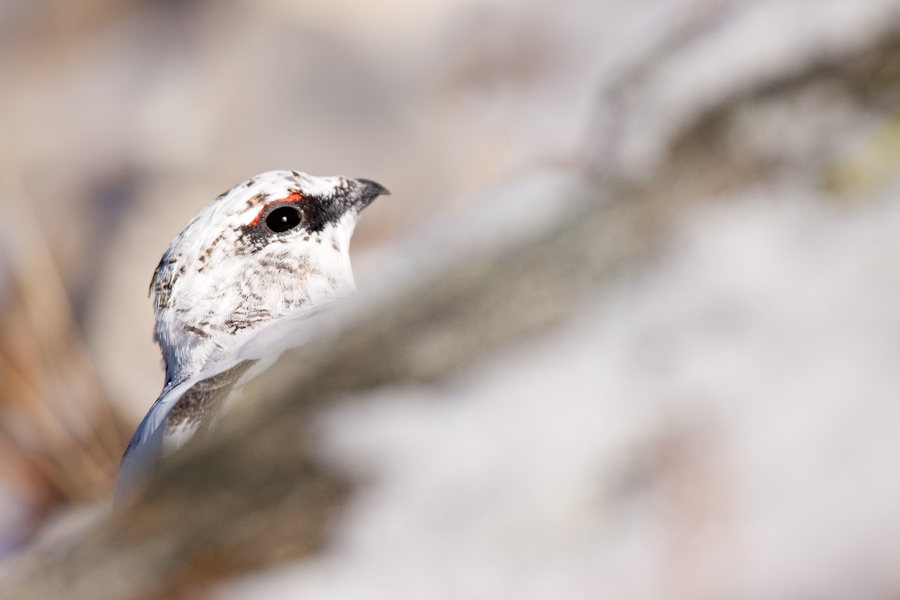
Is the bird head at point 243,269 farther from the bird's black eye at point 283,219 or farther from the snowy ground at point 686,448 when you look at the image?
the snowy ground at point 686,448

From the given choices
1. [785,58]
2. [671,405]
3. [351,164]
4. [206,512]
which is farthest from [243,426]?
[351,164]

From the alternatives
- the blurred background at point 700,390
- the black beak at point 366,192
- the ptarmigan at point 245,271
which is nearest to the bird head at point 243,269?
the ptarmigan at point 245,271

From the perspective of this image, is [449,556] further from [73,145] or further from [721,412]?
[73,145]

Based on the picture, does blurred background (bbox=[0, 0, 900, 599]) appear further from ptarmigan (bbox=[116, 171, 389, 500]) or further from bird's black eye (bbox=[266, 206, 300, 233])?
bird's black eye (bbox=[266, 206, 300, 233])

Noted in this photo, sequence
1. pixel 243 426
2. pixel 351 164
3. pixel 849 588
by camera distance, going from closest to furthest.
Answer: pixel 849 588
pixel 243 426
pixel 351 164

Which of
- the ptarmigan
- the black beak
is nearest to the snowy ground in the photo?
the ptarmigan

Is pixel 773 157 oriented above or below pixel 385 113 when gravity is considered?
below

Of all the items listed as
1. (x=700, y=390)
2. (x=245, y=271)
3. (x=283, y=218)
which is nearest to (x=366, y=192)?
(x=283, y=218)
